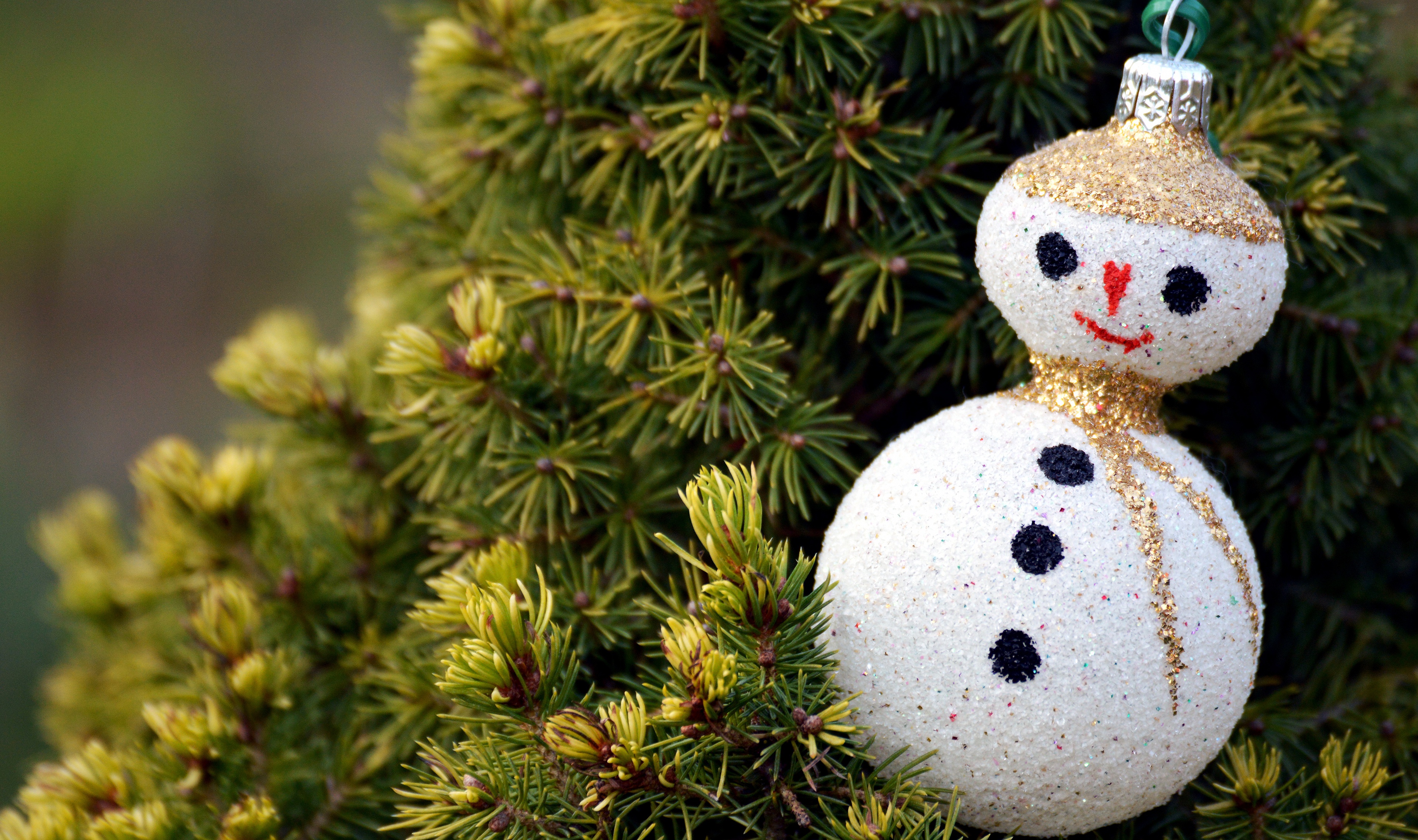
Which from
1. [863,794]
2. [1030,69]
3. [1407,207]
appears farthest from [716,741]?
[1407,207]

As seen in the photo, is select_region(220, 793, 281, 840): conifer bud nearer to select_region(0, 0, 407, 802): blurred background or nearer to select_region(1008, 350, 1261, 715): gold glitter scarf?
select_region(1008, 350, 1261, 715): gold glitter scarf

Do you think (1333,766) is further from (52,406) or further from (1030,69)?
(52,406)

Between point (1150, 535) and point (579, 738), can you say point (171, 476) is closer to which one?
point (579, 738)

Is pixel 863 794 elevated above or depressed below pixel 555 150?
below

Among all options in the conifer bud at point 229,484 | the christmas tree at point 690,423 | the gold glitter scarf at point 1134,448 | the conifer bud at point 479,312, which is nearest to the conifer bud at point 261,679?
the christmas tree at point 690,423

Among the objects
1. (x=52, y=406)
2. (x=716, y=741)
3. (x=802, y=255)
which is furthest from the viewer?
(x=52, y=406)

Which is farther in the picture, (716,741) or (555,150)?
(555,150)

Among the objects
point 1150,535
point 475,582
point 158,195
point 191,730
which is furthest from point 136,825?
point 158,195

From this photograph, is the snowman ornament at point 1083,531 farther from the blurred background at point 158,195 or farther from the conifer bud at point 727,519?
the blurred background at point 158,195
